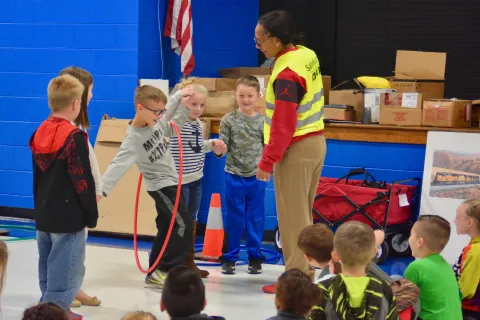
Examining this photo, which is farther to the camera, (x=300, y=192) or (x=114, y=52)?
(x=114, y=52)

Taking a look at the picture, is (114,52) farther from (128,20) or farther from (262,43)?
(262,43)

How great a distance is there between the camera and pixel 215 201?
22.9ft

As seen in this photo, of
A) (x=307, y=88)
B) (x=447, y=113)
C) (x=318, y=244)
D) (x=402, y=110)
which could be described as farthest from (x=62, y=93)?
(x=447, y=113)

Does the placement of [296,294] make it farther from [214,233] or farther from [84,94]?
[214,233]

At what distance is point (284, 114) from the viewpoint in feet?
16.3

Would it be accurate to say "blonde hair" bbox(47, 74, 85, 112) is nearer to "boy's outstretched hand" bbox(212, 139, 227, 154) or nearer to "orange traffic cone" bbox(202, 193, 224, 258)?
"boy's outstretched hand" bbox(212, 139, 227, 154)

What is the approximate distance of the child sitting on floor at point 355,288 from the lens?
3490 mm

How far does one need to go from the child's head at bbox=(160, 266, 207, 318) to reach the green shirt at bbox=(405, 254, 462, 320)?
1314 millimetres

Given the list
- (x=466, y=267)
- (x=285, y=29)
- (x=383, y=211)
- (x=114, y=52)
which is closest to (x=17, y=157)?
(x=114, y=52)

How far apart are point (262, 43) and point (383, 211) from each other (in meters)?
2.41

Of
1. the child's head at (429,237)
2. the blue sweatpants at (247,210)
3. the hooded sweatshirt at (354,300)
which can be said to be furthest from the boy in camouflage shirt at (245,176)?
the hooded sweatshirt at (354,300)

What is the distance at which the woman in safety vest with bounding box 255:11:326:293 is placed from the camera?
4992 millimetres

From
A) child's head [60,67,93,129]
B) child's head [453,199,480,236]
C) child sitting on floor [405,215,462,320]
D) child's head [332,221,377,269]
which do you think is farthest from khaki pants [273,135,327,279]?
child's head [332,221,377,269]

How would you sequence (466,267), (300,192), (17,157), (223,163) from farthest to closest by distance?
(17,157) < (223,163) < (300,192) < (466,267)
